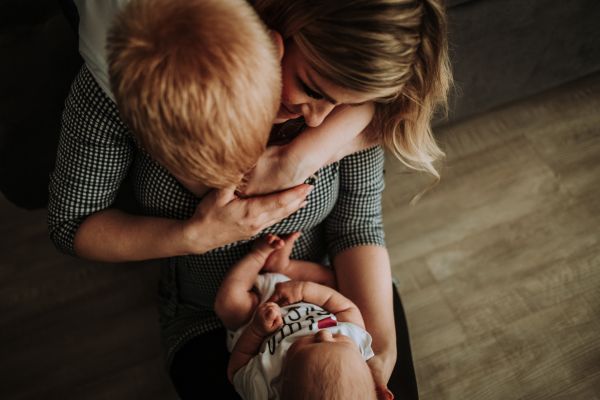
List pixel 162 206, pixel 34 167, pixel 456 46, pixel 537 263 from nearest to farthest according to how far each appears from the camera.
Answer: pixel 162 206
pixel 34 167
pixel 456 46
pixel 537 263

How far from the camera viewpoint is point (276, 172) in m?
0.71

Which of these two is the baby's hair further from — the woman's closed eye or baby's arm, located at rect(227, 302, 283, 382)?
the woman's closed eye

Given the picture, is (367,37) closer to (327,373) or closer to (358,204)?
(358,204)

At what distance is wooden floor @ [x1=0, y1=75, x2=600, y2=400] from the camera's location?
122 centimetres

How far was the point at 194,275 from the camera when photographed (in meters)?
0.92

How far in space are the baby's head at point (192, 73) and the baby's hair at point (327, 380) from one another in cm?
38

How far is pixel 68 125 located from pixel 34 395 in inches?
35.3

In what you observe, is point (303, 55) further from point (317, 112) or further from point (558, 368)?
point (558, 368)

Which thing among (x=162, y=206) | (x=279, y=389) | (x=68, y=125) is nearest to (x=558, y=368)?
(x=279, y=389)

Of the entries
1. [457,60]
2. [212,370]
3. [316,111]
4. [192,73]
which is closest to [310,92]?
[316,111]

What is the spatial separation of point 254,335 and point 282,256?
0.50 ft

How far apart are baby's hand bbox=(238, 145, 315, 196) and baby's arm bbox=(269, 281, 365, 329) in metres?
0.21

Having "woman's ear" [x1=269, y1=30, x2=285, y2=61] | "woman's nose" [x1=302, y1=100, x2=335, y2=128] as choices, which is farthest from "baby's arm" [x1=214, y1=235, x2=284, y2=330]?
"woman's ear" [x1=269, y1=30, x2=285, y2=61]

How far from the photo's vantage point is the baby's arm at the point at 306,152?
701mm
